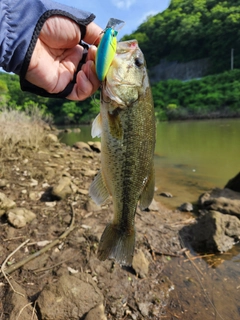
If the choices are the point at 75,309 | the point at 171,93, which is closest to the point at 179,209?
the point at 75,309

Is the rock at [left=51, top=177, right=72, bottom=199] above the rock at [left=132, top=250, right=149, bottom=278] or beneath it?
above

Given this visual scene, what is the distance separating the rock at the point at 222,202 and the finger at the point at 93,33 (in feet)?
13.8

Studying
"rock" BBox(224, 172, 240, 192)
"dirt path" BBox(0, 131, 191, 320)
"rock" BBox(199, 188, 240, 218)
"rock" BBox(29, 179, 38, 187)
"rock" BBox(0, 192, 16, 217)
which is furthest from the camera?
"rock" BBox(224, 172, 240, 192)

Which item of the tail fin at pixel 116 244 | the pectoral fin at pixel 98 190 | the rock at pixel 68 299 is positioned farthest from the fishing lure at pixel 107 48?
the rock at pixel 68 299

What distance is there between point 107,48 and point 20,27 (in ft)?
2.34

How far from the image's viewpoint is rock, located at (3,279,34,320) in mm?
2445

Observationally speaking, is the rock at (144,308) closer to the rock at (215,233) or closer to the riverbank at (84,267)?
the riverbank at (84,267)

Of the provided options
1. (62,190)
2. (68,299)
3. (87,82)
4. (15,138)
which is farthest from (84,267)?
(15,138)

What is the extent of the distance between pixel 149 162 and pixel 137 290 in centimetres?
193

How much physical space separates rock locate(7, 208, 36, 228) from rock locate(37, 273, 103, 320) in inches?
54.3

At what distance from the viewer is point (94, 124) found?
1.97 metres

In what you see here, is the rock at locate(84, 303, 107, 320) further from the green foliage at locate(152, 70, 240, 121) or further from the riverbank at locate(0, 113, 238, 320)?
the green foliage at locate(152, 70, 240, 121)

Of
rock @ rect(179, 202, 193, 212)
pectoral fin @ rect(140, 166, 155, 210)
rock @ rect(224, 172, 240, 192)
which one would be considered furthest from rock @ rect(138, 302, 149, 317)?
rock @ rect(224, 172, 240, 192)

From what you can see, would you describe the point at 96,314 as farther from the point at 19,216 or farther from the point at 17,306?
the point at 19,216
